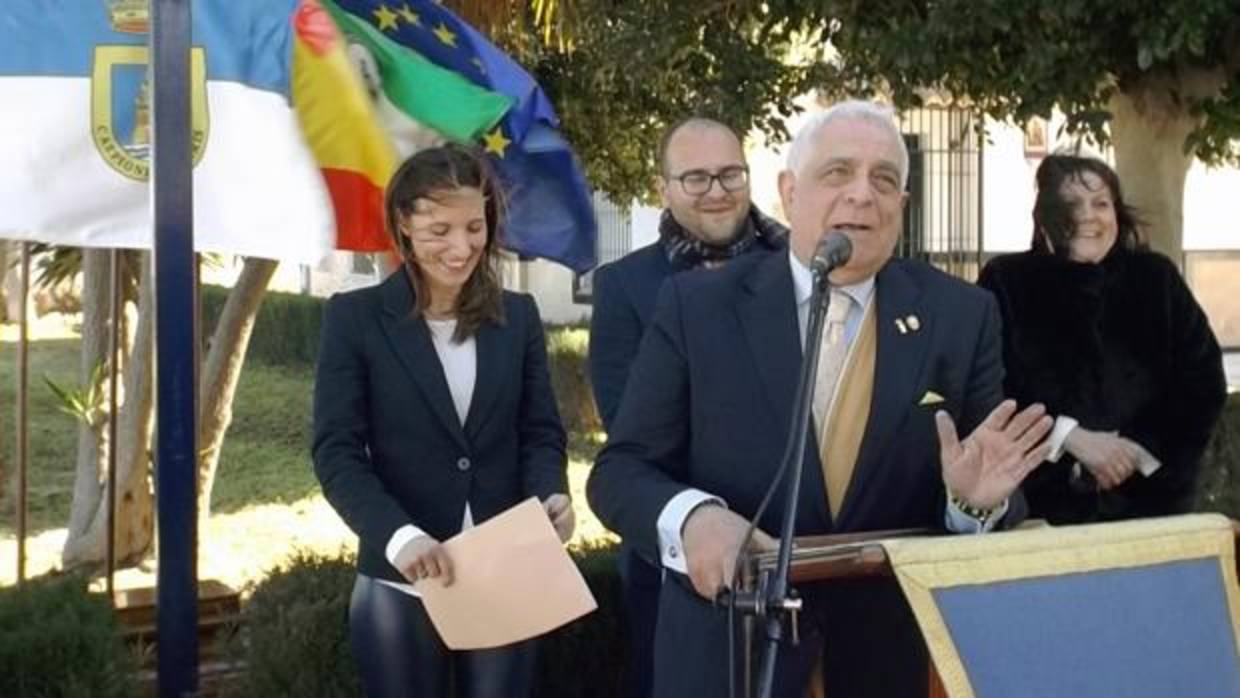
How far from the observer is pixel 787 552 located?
2.17 m

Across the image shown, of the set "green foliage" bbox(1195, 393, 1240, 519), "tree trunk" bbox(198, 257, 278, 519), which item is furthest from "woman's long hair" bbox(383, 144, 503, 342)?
"green foliage" bbox(1195, 393, 1240, 519)

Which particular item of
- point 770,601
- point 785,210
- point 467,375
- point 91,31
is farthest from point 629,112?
point 770,601

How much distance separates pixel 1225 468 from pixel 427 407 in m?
6.34

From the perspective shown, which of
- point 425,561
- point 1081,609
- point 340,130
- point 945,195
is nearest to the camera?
point 1081,609

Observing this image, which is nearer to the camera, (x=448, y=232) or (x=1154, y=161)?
(x=448, y=232)

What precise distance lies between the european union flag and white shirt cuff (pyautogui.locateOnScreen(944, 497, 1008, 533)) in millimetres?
2775

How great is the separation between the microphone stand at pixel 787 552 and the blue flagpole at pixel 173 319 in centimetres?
166

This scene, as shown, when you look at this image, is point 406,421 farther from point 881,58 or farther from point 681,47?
point 681,47

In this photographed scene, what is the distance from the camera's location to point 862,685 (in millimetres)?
2734

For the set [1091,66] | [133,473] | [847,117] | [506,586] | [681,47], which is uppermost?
[681,47]

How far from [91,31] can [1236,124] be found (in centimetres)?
477

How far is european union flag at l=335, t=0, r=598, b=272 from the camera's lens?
209 inches

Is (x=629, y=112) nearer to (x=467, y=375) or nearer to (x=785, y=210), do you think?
(x=467, y=375)

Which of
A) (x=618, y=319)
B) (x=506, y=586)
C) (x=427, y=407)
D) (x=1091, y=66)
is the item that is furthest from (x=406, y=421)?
(x=1091, y=66)
